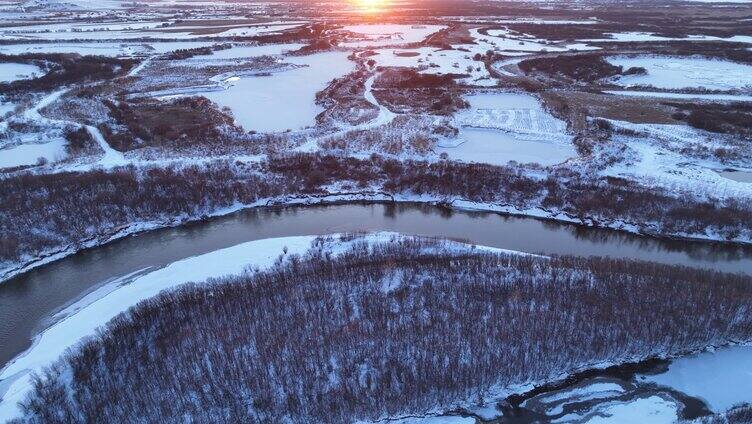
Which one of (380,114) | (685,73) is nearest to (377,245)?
(380,114)

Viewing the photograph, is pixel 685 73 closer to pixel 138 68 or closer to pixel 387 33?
pixel 387 33

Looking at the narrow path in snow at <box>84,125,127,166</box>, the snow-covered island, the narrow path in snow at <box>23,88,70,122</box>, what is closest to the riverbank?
the snow-covered island

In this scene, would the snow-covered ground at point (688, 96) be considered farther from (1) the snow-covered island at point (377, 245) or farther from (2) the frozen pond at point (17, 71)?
(2) the frozen pond at point (17, 71)

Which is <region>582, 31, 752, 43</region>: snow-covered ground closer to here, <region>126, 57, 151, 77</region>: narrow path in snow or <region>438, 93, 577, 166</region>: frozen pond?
<region>438, 93, 577, 166</region>: frozen pond

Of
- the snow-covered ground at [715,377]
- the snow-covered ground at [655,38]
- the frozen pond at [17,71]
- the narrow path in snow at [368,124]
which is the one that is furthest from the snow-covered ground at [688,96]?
the frozen pond at [17,71]

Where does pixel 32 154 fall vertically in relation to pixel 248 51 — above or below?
below

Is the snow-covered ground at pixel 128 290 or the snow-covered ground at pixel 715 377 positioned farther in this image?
the snow-covered ground at pixel 128 290

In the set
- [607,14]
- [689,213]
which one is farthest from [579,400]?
[607,14]

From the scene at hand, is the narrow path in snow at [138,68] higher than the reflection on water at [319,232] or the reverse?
higher
